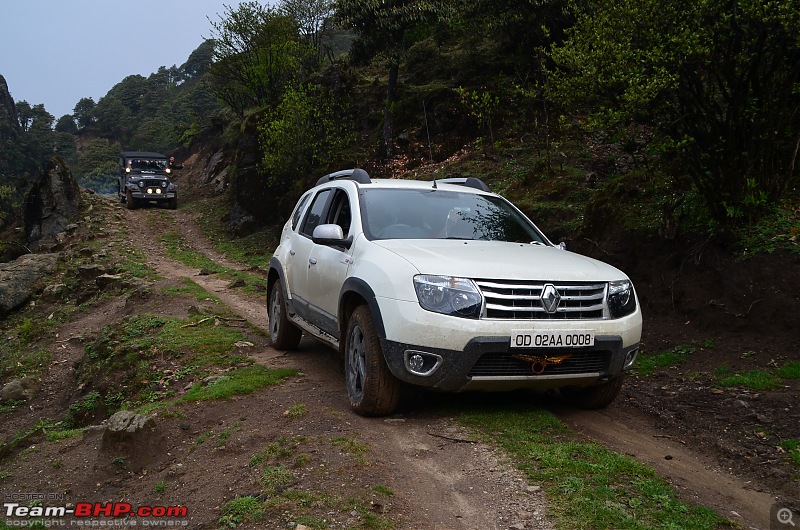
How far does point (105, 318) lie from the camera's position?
12703mm

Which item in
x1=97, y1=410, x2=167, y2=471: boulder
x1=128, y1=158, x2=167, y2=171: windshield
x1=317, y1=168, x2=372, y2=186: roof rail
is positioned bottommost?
x1=97, y1=410, x2=167, y2=471: boulder

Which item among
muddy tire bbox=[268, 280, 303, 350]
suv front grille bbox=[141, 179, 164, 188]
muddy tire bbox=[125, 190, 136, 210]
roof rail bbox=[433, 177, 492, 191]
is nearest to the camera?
roof rail bbox=[433, 177, 492, 191]

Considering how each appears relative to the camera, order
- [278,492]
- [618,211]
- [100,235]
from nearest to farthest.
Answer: [278,492]
[618,211]
[100,235]

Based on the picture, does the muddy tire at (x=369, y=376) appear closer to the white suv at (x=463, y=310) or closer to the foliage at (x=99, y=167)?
the white suv at (x=463, y=310)

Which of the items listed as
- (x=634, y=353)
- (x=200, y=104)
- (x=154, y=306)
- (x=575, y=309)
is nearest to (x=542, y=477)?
(x=575, y=309)

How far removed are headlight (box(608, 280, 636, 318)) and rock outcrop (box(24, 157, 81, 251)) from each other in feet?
83.8

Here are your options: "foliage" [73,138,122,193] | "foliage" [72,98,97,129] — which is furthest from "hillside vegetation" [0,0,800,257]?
"foliage" [72,98,97,129]

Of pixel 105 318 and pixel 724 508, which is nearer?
pixel 724 508

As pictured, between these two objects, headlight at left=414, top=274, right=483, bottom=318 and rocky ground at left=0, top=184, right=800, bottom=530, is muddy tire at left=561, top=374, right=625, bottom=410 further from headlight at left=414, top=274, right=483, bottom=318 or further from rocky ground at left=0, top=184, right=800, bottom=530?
headlight at left=414, top=274, right=483, bottom=318

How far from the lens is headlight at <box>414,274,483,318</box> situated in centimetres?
438

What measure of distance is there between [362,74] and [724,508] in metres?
26.5

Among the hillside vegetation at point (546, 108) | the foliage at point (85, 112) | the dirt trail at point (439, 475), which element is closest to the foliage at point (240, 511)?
the dirt trail at point (439, 475)

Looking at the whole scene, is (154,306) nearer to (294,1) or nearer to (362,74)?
(362,74)

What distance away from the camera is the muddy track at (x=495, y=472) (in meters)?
3.44
